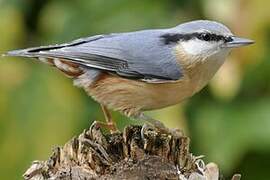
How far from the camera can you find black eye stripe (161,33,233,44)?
3.51 meters

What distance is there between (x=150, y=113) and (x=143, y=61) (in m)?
0.98

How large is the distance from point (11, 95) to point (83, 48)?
1.16 m

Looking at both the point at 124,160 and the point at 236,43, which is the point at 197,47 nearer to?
the point at 236,43

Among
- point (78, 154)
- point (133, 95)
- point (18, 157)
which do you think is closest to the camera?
point (78, 154)

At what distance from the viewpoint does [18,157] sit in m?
4.48

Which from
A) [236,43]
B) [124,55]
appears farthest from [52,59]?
[236,43]

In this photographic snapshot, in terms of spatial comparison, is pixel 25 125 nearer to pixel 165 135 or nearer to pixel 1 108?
pixel 1 108

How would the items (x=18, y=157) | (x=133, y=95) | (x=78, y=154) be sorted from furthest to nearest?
(x=18, y=157) → (x=133, y=95) → (x=78, y=154)

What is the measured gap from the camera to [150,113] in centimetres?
448

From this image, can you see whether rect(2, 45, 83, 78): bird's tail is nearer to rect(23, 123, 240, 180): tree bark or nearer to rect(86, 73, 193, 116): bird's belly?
rect(86, 73, 193, 116): bird's belly

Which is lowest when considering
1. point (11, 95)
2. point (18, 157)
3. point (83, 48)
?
point (18, 157)

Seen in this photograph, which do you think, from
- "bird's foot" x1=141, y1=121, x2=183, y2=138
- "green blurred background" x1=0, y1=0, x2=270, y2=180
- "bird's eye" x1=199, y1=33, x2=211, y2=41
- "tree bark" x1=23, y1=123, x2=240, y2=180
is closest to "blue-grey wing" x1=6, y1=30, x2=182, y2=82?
"bird's eye" x1=199, y1=33, x2=211, y2=41

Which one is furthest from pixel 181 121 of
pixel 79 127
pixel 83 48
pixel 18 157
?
pixel 83 48

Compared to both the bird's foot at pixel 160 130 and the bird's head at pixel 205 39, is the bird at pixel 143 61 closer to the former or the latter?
the bird's head at pixel 205 39
